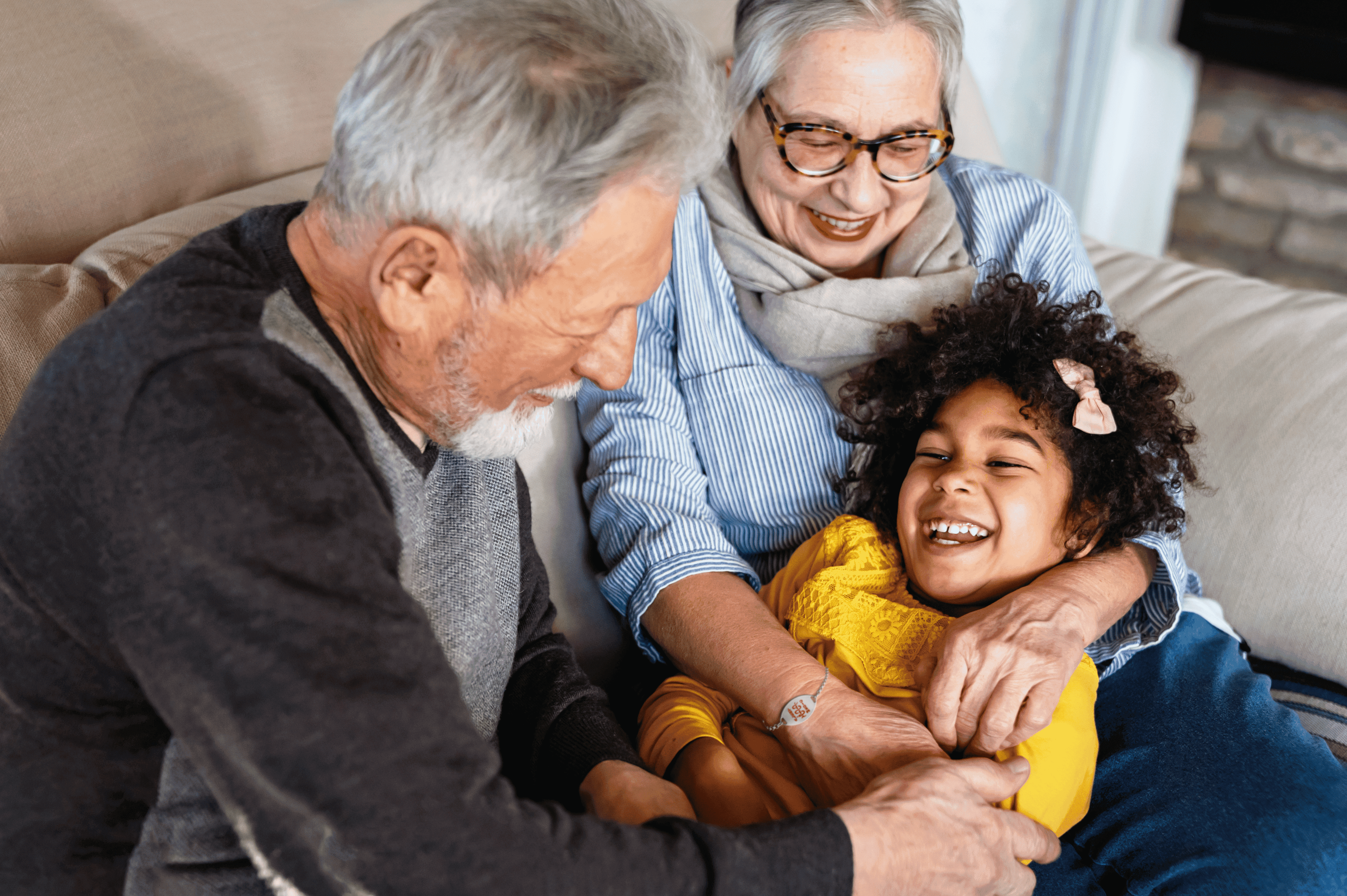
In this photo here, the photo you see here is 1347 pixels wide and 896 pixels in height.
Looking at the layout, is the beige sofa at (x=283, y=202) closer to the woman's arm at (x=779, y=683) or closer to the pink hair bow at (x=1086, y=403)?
the woman's arm at (x=779, y=683)

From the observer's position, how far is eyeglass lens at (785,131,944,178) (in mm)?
1381

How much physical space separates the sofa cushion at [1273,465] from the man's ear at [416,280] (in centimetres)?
129

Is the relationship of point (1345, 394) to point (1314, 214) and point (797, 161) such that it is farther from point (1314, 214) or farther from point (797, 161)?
point (1314, 214)

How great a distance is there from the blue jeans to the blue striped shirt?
96mm

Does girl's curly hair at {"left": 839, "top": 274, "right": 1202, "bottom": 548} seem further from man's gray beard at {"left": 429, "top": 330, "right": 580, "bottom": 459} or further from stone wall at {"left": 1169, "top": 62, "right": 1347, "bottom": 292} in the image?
stone wall at {"left": 1169, "top": 62, "right": 1347, "bottom": 292}

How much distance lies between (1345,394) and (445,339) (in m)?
1.40

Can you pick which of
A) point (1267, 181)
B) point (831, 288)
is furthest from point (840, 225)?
point (1267, 181)

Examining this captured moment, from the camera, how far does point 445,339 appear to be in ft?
2.90

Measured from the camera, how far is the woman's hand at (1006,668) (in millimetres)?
1134

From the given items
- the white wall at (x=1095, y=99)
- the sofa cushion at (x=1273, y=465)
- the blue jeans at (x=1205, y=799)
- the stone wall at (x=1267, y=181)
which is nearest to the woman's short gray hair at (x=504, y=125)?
the blue jeans at (x=1205, y=799)

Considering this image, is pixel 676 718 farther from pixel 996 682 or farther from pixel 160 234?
pixel 160 234

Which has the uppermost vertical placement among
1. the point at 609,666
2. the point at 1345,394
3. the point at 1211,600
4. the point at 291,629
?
the point at 291,629

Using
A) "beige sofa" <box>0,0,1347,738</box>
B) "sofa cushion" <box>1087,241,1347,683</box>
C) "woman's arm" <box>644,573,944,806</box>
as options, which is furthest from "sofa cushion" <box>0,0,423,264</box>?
"sofa cushion" <box>1087,241,1347,683</box>

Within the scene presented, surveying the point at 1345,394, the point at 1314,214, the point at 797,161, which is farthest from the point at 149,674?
the point at 1314,214
